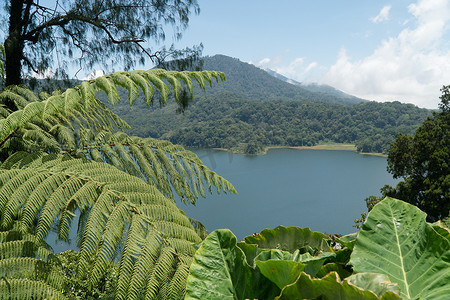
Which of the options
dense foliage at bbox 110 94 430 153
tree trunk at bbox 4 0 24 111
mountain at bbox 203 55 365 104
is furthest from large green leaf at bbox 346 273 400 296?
mountain at bbox 203 55 365 104

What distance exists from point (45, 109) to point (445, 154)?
1554 centimetres

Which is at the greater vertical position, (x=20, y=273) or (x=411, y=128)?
(x=411, y=128)

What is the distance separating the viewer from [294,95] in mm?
133250

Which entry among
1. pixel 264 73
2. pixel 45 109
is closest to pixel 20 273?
pixel 45 109

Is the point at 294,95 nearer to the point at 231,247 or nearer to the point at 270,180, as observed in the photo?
the point at 270,180

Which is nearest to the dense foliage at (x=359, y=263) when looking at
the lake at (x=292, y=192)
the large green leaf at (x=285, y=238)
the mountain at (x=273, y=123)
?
the large green leaf at (x=285, y=238)

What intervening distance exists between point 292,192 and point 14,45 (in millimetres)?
38062

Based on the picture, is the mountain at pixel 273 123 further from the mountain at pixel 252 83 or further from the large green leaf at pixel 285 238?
the large green leaf at pixel 285 238

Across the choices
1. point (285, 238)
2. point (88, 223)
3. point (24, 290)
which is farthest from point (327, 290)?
point (24, 290)

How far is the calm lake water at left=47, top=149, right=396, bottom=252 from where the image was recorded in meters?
30.2

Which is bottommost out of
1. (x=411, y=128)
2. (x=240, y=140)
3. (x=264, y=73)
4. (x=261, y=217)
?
(x=261, y=217)

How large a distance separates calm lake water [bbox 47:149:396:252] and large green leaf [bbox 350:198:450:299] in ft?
73.1

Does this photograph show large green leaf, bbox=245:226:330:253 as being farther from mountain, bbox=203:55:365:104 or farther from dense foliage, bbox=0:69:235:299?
mountain, bbox=203:55:365:104

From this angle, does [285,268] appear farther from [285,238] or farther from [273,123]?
[273,123]
